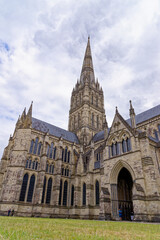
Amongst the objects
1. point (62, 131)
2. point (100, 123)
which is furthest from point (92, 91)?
point (62, 131)

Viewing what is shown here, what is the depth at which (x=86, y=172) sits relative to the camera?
88.5 ft

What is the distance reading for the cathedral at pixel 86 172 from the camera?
58.9 ft

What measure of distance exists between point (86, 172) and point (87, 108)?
21097 mm

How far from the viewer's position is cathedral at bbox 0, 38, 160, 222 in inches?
706

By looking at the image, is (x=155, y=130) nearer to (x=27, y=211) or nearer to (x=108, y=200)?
(x=108, y=200)

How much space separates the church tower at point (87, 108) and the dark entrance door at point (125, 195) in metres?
15.6

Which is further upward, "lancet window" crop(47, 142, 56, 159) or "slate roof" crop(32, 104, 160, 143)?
"slate roof" crop(32, 104, 160, 143)

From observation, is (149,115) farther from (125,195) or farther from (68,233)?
(68,233)

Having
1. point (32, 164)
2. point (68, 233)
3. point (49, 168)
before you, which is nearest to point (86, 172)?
point (49, 168)

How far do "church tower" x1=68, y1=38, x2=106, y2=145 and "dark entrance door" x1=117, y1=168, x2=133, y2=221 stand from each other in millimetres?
15586

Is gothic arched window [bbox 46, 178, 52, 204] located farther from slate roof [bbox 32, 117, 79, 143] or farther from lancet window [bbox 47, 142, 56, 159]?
slate roof [bbox 32, 117, 79, 143]

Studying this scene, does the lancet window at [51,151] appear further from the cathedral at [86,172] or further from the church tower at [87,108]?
the church tower at [87,108]

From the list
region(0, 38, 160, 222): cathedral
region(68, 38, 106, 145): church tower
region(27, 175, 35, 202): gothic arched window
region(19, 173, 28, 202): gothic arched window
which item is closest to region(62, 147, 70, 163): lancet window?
region(0, 38, 160, 222): cathedral

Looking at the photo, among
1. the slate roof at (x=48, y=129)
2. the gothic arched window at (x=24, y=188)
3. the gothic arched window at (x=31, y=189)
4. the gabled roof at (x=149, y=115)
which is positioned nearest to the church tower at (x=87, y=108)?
the slate roof at (x=48, y=129)
